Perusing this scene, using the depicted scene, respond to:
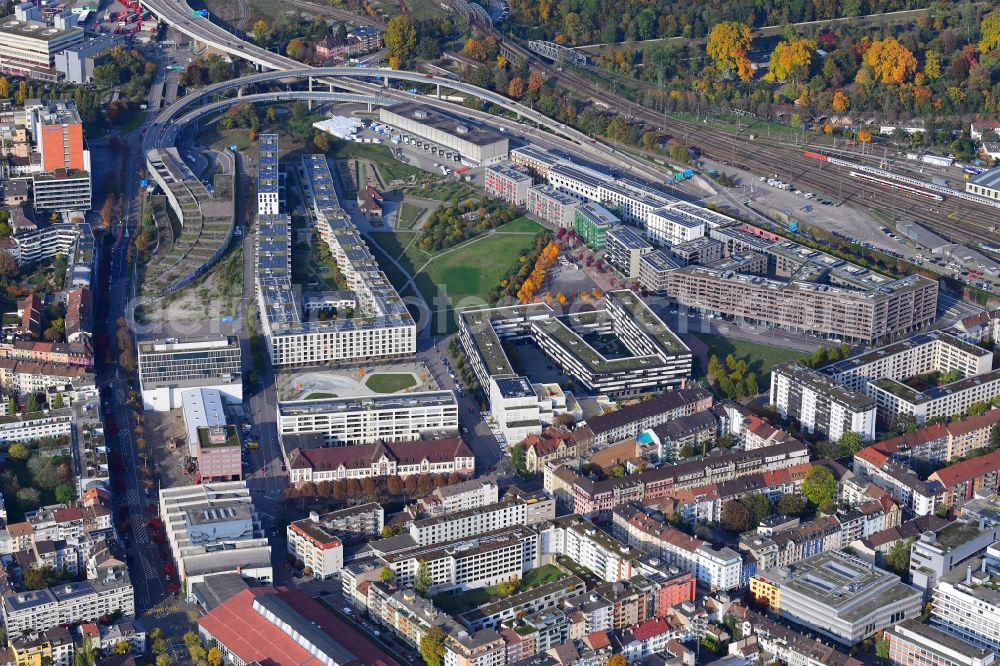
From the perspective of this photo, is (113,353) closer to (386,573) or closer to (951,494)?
(386,573)

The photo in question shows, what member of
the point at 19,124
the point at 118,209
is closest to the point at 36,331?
the point at 118,209

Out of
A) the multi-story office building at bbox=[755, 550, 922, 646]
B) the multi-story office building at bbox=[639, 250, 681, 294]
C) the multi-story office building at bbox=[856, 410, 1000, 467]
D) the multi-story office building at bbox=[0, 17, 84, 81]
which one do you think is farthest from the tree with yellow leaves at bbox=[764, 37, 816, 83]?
the multi-story office building at bbox=[755, 550, 922, 646]

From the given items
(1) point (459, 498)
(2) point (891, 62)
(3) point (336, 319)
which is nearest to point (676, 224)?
(3) point (336, 319)

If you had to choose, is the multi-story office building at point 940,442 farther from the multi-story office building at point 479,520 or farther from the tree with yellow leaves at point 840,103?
the tree with yellow leaves at point 840,103

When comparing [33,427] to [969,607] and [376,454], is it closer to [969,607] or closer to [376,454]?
[376,454]

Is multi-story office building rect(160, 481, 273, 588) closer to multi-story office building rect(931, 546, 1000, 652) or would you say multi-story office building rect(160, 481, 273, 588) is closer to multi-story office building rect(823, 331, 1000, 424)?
multi-story office building rect(931, 546, 1000, 652)
